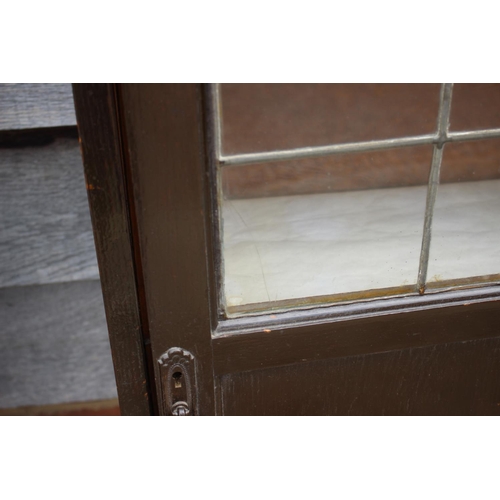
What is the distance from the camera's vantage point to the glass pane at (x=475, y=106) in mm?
720

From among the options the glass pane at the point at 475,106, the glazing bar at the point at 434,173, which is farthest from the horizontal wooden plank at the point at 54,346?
the glass pane at the point at 475,106

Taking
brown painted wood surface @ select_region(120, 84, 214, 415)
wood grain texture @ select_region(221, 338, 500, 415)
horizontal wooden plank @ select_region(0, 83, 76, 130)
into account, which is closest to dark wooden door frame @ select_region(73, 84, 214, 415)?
brown painted wood surface @ select_region(120, 84, 214, 415)

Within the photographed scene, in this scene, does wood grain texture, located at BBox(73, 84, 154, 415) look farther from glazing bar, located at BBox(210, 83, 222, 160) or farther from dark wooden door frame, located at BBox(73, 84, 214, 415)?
glazing bar, located at BBox(210, 83, 222, 160)

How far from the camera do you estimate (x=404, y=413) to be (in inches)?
38.5

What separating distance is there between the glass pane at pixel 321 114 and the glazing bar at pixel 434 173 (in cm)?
1

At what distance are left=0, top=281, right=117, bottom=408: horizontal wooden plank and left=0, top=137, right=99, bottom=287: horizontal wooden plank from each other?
0.23 feet

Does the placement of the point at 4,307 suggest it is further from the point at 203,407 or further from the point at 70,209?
the point at 203,407

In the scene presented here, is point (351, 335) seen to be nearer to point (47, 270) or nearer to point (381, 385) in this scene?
point (381, 385)

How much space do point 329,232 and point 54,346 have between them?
2.60ft

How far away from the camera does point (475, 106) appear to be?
0.73 m

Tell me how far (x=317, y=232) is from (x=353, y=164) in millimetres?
128

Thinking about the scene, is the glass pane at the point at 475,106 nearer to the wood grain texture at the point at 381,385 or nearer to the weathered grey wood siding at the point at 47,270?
the wood grain texture at the point at 381,385

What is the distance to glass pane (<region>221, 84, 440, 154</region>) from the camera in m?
0.68
